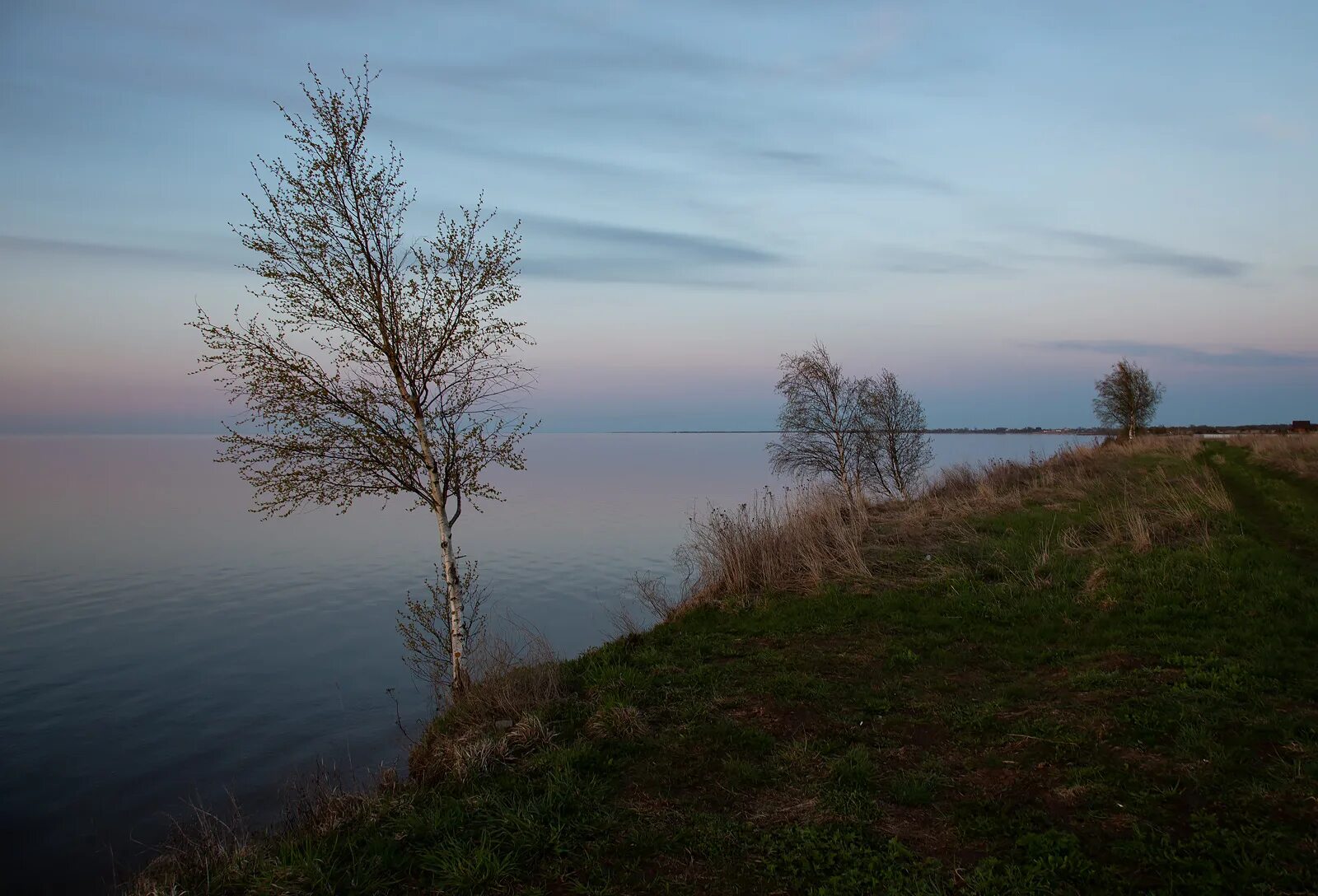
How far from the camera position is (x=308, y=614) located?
19.0 meters

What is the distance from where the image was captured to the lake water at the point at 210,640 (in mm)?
9750

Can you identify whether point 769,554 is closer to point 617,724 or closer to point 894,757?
point 617,724

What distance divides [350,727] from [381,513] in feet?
97.0

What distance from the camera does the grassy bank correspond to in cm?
442

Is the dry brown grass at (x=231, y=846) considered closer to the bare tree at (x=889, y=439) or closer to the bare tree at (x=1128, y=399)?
the bare tree at (x=889, y=439)

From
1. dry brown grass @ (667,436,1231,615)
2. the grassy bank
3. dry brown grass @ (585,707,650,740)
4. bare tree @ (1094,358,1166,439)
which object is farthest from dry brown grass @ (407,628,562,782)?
bare tree @ (1094,358,1166,439)

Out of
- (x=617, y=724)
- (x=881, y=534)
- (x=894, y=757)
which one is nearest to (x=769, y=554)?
(x=881, y=534)

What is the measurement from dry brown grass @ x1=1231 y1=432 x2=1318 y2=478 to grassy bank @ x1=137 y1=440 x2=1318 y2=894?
14867mm

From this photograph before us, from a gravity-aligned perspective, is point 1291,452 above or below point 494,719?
above

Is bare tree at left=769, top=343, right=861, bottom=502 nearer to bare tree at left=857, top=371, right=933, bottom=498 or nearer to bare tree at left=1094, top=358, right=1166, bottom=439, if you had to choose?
bare tree at left=857, top=371, right=933, bottom=498

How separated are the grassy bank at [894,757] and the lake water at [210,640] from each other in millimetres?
4389

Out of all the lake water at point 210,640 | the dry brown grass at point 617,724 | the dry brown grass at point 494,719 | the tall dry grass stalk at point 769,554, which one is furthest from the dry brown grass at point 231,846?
the tall dry grass stalk at point 769,554

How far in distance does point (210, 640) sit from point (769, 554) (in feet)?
45.5

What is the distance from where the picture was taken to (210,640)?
1677cm
